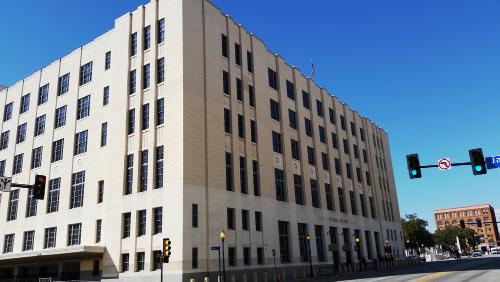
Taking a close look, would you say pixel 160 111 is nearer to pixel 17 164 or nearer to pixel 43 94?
pixel 43 94

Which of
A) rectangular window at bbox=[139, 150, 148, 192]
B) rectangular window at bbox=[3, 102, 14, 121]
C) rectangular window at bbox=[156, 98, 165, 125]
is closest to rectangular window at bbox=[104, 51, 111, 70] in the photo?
rectangular window at bbox=[156, 98, 165, 125]

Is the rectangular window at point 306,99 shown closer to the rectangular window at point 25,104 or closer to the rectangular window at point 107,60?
the rectangular window at point 107,60

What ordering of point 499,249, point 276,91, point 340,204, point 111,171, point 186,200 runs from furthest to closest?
point 499,249 → point 340,204 → point 276,91 → point 111,171 → point 186,200

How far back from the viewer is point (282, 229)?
4741cm

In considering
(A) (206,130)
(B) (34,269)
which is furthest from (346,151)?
(B) (34,269)

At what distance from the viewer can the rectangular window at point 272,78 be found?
52597mm

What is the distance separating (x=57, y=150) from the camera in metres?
49.1

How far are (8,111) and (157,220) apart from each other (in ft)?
113

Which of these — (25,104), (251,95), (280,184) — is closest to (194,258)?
(280,184)

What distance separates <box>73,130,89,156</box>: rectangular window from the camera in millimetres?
46438

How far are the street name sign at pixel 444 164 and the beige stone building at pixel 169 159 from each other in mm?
20059

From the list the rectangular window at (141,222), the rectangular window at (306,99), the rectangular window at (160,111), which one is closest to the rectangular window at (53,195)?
the rectangular window at (141,222)

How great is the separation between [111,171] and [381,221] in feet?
159

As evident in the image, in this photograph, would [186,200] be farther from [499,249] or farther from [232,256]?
[499,249]
